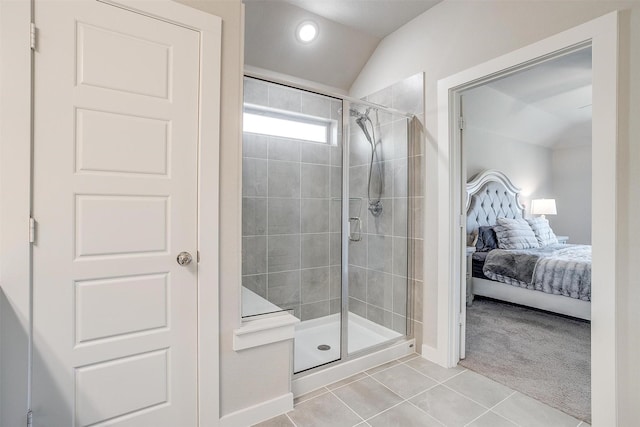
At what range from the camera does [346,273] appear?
8.14ft

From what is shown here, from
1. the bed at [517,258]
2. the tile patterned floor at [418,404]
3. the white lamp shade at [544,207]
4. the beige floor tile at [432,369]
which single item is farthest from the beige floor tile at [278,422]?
the white lamp shade at [544,207]

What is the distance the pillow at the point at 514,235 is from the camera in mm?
4445

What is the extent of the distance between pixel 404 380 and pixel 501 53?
7.57ft

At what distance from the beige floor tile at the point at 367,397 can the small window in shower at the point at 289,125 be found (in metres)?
1.80

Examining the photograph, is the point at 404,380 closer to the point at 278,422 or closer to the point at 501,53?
the point at 278,422

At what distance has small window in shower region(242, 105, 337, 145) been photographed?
2.46m

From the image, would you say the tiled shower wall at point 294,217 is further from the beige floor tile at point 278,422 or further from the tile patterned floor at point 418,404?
the beige floor tile at point 278,422

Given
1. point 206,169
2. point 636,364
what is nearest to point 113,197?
point 206,169

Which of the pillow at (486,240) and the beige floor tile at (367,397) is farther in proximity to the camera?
the pillow at (486,240)

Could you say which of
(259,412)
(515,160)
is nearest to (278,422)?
(259,412)

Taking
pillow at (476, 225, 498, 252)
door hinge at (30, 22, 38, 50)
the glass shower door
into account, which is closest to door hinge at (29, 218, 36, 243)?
door hinge at (30, 22, 38, 50)

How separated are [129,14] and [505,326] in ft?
13.0

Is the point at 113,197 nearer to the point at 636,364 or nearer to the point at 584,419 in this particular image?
the point at 636,364

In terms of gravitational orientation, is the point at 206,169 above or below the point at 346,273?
above
